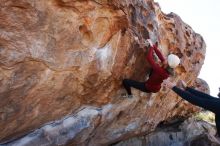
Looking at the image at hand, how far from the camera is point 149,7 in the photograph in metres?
10.4

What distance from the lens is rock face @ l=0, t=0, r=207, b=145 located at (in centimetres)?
740

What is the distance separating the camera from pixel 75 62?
27.8 feet

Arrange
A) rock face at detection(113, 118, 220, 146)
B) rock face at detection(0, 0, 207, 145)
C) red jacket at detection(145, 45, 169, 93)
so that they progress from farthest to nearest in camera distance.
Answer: rock face at detection(113, 118, 220, 146) → red jacket at detection(145, 45, 169, 93) → rock face at detection(0, 0, 207, 145)

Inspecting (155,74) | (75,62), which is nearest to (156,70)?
(155,74)

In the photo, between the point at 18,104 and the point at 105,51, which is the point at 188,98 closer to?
the point at 105,51

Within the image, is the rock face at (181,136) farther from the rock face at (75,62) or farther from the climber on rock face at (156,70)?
the climber on rock face at (156,70)

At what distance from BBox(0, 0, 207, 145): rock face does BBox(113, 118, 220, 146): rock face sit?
10.1 ft

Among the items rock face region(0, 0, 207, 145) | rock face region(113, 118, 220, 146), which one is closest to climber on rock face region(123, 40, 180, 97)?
rock face region(0, 0, 207, 145)

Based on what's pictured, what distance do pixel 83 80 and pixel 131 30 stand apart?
1.78 m

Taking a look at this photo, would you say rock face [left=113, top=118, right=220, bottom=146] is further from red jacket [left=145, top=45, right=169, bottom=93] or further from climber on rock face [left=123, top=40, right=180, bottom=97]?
red jacket [left=145, top=45, right=169, bottom=93]

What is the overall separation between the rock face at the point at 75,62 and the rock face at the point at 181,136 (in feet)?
10.1

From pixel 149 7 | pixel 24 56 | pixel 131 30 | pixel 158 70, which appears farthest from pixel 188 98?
pixel 24 56

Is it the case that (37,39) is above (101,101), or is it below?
above

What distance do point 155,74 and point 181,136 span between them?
7450 mm
